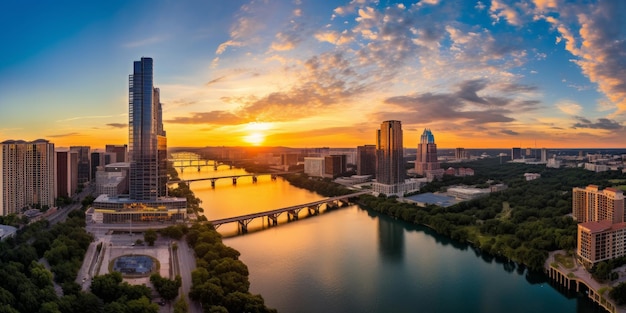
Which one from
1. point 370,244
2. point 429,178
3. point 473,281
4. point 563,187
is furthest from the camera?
point 429,178

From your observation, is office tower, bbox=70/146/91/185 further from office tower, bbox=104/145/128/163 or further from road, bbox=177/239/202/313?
road, bbox=177/239/202/313

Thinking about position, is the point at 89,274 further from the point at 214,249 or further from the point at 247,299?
the point at 247,299

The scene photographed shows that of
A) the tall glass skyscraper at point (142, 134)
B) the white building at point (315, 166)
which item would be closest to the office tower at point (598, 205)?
the tall glass skyscraper at point (142, 134)

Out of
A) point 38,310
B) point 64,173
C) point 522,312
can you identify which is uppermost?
point 64,173

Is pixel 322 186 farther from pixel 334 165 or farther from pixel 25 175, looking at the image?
pixel 25 175

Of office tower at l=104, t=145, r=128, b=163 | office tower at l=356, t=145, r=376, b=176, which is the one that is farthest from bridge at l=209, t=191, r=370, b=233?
office tower at l=104, t=145, r=128, b=163

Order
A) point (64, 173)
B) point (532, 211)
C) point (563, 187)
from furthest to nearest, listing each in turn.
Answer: point (563, 187), point (64, 173), point (532, 211)

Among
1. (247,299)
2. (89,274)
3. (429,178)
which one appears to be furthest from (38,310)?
(429,178)
